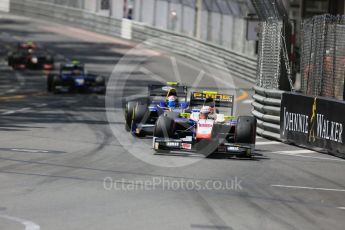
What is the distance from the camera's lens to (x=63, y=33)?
63031 millimetres

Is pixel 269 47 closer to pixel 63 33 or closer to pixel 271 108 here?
pixel 271 108

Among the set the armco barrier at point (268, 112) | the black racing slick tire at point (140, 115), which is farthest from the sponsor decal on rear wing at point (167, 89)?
the armco barrier at point (268, 112)

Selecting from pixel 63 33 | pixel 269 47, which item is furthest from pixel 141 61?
pixel 269 47

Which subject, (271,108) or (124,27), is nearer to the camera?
(271,108)

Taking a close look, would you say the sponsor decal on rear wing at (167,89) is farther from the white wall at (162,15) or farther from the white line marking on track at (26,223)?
the white wall at (162,15)

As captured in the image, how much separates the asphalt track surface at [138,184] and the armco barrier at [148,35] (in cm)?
1891

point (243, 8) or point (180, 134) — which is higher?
point (243, 8)

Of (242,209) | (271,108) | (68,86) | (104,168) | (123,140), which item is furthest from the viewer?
(68,86)

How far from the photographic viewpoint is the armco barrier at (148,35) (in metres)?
45.5

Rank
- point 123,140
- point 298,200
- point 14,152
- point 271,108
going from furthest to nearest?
point 271,108, point 123,140, point 14,152, point 298,200

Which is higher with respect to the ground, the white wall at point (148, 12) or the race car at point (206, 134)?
the white wall at point (148, 12)

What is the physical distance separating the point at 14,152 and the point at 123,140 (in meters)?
3.77

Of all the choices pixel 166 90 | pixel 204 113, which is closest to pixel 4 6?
pixel 166 90

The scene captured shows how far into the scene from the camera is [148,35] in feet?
186
